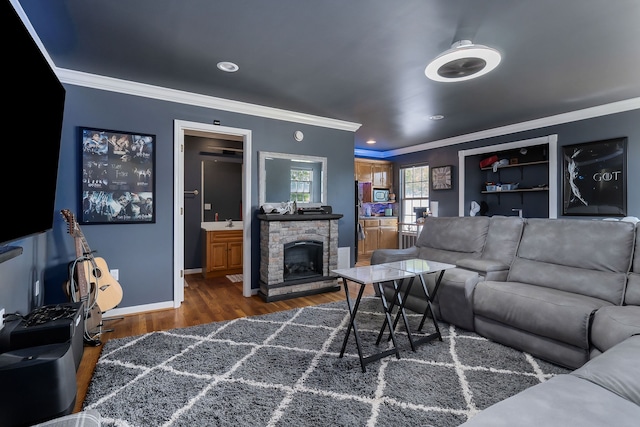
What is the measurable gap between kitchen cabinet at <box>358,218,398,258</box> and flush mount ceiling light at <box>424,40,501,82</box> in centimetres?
449

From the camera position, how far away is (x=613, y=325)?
193 cm

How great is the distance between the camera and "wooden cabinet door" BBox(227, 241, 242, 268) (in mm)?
5160

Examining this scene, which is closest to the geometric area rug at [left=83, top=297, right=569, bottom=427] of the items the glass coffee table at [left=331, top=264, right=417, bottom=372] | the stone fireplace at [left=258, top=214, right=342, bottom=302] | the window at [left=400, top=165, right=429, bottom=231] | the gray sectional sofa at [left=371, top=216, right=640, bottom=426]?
Result: the glass coffee table at [left=331, top=264, right=417, bottom=372]

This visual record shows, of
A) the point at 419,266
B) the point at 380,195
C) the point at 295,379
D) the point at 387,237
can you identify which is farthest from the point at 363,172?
the point at 295,379

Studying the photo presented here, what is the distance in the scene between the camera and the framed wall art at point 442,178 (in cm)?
616

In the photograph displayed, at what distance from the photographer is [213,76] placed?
10.3 ft

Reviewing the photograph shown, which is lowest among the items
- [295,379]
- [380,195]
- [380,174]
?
[295,379]

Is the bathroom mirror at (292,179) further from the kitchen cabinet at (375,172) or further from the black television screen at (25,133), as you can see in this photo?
the kitchen cabinet at (375,172)

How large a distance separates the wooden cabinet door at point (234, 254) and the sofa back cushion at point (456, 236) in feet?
9.33

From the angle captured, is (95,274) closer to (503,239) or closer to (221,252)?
(221,252)

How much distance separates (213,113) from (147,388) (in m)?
2.96

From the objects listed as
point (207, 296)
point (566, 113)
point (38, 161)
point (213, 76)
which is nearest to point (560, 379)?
point (38, 161)

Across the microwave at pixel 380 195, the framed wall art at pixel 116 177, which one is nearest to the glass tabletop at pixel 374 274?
the framed wall art at pixel 116 177

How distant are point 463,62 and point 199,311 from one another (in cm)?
345
